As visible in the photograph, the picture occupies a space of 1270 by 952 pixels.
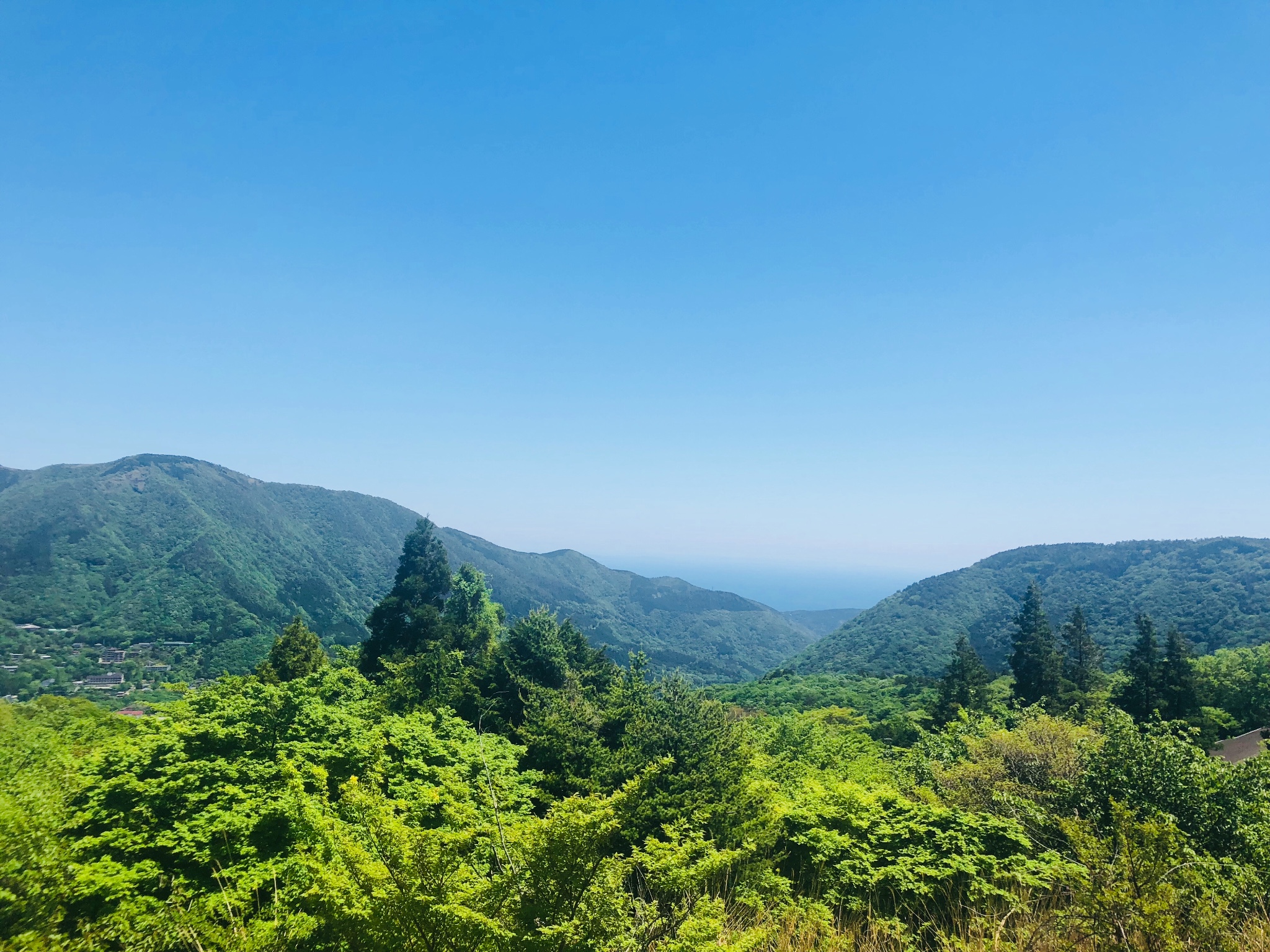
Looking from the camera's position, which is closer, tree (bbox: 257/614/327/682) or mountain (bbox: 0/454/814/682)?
tree (bbox: 257/614/327/682)

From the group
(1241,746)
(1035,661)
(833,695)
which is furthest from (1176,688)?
(833,695)

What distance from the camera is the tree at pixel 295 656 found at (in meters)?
21.0

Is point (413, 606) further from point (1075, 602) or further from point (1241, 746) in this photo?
point (1075, 602)

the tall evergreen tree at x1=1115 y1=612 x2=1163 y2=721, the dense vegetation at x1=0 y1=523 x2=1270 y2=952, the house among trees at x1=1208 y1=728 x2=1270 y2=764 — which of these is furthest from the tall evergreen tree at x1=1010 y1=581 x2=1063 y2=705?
the dense vegetation at x1=0 y1=523 x2=1270 y2=952

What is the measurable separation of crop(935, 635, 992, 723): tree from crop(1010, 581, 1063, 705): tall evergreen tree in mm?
2171

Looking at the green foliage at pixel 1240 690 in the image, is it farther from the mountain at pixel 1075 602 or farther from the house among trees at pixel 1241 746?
the mountain at pixel 1075 602

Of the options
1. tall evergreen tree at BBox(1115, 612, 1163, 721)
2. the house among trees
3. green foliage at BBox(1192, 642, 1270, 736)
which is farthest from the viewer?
tall evergreen tree at BBox(1115, 612, 1163, 721)

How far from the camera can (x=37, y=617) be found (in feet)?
263

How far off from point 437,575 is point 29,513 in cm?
13670

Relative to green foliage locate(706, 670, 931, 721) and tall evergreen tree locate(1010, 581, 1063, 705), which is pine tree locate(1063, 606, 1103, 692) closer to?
tall evergreen tree locate(1010, 581, 1063, 705)

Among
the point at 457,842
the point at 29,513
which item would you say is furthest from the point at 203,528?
the point at 457,842

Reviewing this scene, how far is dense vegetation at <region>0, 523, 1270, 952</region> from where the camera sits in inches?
165

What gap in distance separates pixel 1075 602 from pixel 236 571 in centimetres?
15082

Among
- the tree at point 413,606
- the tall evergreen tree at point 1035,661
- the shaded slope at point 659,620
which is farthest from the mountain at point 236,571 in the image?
the tall evergreen tree at point 1035,661
